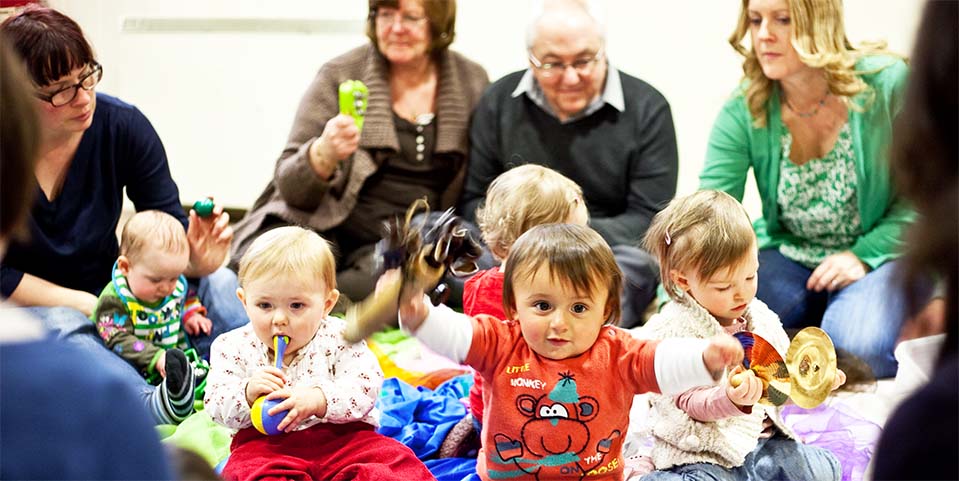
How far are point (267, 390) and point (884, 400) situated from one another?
1487 millimetres

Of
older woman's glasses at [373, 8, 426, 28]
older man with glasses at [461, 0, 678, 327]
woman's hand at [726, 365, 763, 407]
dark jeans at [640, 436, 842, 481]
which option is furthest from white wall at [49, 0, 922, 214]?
woman's hand at [726, 365, 763, 407]

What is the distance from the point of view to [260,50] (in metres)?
4.46

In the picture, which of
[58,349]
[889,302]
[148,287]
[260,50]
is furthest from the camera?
[260,50]

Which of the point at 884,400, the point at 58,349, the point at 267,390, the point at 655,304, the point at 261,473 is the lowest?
the point at 655,304

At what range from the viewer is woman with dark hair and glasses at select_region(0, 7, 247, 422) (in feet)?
8.17

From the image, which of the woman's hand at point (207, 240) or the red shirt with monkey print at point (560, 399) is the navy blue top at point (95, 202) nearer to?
the woman's hand at point (207, 240)

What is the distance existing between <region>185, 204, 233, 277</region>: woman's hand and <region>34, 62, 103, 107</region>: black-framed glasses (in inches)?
14.7

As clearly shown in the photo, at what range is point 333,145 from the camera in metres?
3.09

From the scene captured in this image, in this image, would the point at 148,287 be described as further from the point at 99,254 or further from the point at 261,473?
the point at 261,473

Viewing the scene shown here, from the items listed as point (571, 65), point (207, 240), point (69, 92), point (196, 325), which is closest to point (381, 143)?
point (571, 65)

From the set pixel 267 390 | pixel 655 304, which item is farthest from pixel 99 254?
pixel 655 304

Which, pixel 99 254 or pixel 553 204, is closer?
pixel 553 204

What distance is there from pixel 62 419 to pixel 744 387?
3.63 ft

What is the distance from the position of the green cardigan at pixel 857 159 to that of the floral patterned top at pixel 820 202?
0.07 feet
